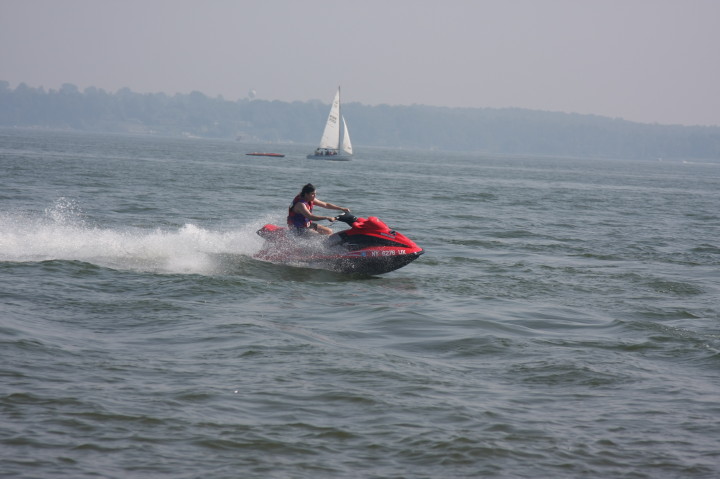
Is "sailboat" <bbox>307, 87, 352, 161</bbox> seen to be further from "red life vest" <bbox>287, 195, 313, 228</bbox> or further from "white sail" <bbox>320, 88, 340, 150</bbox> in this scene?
"red life vest" <bbox>287, 195, 313, 228</bbox>

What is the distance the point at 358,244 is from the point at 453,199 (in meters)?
25.5

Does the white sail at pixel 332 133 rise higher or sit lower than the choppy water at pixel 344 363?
higher

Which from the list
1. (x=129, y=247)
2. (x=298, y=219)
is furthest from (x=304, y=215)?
(x=129, y=247)

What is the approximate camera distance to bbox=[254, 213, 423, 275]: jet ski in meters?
14.4

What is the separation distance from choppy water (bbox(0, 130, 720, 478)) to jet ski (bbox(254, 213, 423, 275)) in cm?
31

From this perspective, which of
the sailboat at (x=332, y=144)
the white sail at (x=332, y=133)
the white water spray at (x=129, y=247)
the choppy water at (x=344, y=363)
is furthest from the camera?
the sailboat at (x=332, y=144)

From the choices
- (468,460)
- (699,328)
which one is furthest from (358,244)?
(468,460)

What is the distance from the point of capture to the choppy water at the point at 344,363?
6465 millimetres

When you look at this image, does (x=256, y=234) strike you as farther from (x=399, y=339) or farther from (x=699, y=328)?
(x=699, y=328)

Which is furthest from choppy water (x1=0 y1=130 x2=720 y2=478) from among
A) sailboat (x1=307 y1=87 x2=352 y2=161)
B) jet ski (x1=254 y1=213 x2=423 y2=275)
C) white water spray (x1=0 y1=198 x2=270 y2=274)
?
sailboat (x1=307 y1=87 x2=352 y2=161)

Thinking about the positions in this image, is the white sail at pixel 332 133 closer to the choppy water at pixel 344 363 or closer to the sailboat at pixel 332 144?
the sailboat at pixel 332 144

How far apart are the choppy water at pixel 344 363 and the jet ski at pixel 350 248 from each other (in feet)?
1.01

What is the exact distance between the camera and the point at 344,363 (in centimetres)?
889

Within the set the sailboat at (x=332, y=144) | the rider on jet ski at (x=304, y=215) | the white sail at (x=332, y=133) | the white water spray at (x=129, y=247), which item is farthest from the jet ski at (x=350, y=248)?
the sailboat at (x=332, y=144)
